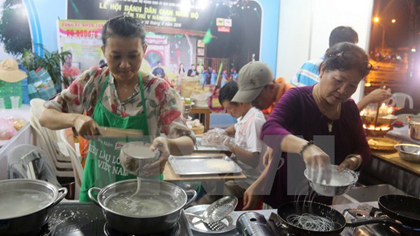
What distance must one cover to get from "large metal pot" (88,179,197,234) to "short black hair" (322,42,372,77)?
2.85 feet

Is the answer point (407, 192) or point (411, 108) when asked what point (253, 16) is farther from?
point (407, 192)

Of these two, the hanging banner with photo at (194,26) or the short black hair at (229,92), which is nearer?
the short black hair at (229,92)

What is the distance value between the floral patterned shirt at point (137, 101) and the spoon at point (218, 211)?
Answer: 1.01ft

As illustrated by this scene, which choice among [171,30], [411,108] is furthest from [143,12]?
[411,108]

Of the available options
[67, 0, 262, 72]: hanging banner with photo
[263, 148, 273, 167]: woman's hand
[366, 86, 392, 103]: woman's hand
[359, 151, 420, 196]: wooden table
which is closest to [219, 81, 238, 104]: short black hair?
[263, 148, 273, 167]: woman's hand

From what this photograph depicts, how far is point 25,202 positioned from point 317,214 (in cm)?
92

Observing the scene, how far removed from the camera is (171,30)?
15.0 ft

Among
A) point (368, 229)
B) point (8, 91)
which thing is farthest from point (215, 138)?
point (8, 91)

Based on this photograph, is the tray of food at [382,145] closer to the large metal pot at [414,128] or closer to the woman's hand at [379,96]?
the large metal pot at [414,128]

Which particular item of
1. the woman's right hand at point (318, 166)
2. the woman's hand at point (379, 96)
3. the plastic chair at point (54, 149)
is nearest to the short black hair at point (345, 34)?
the woman's hand at point (379, 96)

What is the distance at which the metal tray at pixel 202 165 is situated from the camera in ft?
6.96

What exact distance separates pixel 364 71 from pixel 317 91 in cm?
24

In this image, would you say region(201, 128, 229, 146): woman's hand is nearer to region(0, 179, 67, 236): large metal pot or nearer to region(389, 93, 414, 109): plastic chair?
region(0, 179, 67, 236): large metal pot

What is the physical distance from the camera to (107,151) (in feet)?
4.71
